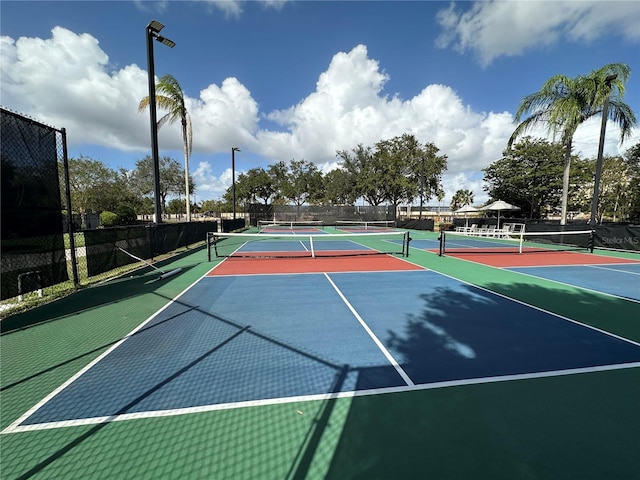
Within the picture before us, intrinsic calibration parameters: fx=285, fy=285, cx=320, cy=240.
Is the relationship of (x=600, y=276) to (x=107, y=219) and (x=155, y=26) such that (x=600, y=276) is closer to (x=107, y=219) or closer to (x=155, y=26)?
(x=155, y=26)

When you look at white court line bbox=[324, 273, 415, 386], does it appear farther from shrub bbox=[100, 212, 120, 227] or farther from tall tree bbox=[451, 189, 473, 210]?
tall tree bbox=[451, 189, 473, 210]

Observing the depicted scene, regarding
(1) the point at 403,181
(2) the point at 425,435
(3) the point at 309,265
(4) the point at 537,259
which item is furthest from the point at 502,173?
(2) the point at 425,435

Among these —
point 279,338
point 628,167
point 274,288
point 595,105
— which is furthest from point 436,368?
point 628,167

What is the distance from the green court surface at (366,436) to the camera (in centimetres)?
221

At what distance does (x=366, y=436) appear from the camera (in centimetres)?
252

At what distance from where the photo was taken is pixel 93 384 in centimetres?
332

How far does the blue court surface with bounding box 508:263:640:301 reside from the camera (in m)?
7.29

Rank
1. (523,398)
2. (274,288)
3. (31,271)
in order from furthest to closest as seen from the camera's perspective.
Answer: (274,288) < (31,271) < (523,398)

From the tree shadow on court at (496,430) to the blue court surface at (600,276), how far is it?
5.20 metres

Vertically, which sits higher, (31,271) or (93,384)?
(31,271)

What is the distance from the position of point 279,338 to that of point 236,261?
7416 mm

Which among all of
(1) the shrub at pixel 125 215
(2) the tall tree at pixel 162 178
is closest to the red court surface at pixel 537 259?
(1) the shrub at pixel 125 215

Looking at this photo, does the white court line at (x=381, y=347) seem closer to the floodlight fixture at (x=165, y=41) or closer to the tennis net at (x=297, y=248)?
the tennis net at (x=297, y=248)

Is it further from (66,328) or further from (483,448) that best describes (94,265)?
(483,448)
